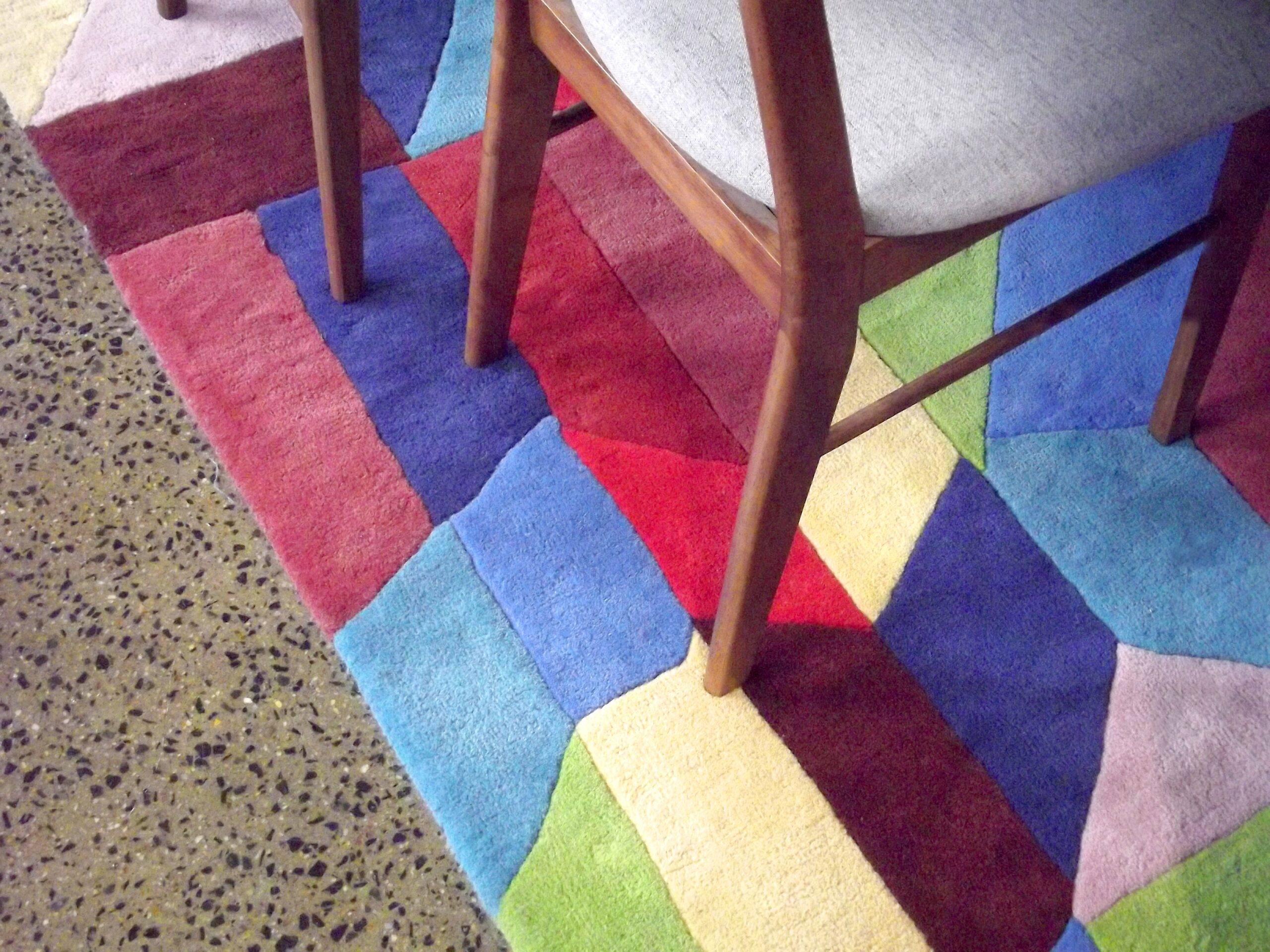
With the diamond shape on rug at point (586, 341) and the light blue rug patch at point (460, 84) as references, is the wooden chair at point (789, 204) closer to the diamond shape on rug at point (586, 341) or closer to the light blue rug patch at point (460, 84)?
the diamond shape on rug at point (586, 341)

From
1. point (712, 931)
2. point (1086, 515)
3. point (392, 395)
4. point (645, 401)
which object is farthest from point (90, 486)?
point (1086, 515)

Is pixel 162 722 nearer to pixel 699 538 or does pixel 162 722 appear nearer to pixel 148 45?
pixel 699 538

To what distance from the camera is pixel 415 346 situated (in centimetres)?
117

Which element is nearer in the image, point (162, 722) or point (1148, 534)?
point (162, 722)

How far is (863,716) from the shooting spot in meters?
0.96

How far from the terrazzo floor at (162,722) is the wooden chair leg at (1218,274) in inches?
30.1

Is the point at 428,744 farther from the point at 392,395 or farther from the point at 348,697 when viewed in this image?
the point at 392,395

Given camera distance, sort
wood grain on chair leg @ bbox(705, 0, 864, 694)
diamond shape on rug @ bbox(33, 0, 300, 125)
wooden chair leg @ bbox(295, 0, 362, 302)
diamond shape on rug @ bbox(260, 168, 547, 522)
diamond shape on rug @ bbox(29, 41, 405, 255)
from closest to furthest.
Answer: wood grain on chair leg @ bbox(705, 0, 864, 694) < wooden chair leg @ bbox(295, 0, 362, 302) < diamond shape on rug @ bbox(260, 168, 547, 522) < diamond shape on rug @ bbox(29, 41, 405, 255) < diamond shape on rug @ bbox(33, 0, 300, 125)

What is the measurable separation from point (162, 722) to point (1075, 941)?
0.74m

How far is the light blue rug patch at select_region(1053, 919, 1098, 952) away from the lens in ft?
2.81

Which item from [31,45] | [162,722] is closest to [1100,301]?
[162,722]

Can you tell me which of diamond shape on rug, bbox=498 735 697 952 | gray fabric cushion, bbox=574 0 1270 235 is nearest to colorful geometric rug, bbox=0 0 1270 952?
diamond shape on rug, bbox=498 735 697 952

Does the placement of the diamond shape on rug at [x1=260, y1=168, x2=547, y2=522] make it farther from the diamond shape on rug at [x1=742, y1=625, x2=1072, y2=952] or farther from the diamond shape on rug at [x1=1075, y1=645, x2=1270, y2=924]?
the diamond shape on rug at [x1=1075, y1=645, x2=1270, y2=924]

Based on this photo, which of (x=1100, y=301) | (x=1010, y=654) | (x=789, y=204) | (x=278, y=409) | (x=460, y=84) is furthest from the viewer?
(x=460, y=84)
